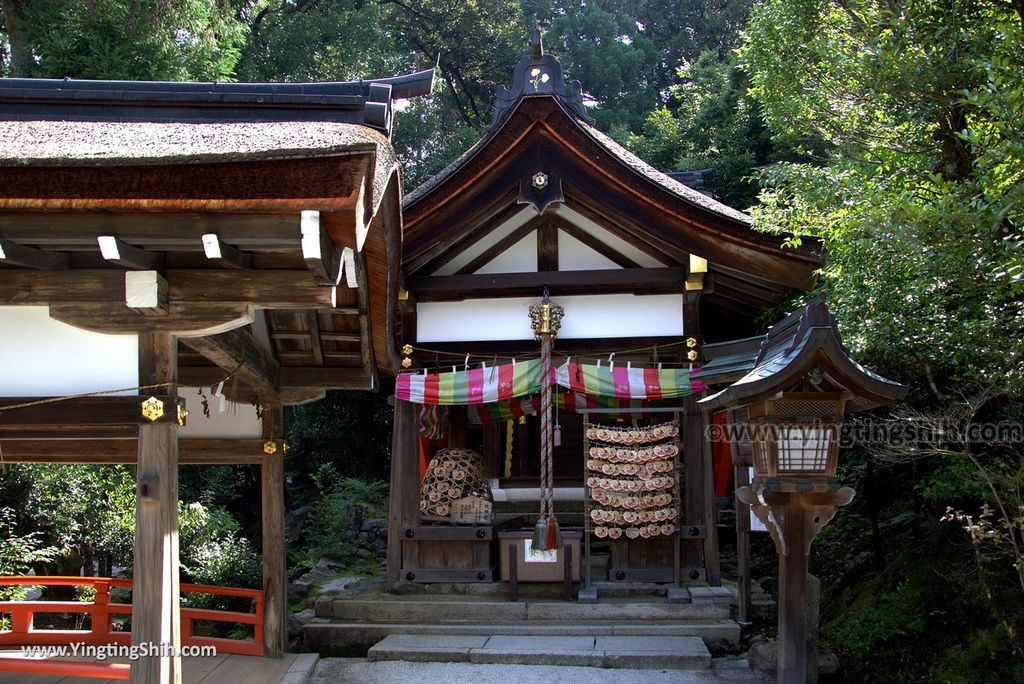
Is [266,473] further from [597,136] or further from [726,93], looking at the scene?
[726,93]

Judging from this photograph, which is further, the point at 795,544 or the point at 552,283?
the point at 552,283

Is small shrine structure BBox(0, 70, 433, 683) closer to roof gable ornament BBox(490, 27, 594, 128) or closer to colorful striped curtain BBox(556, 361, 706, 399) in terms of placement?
colorful striped curtain BBox(556, 361, 706, 399)

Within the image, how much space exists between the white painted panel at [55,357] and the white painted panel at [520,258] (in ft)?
20.1

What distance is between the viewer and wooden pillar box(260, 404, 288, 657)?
8.11m

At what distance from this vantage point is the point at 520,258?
11203mm

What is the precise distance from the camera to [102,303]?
5.37 metres

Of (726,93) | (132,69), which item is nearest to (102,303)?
(132,69)

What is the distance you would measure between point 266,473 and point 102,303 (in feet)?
11.3

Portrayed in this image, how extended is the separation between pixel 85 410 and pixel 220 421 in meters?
3.18

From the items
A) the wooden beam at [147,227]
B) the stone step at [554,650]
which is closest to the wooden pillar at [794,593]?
the stone step at [554,650]

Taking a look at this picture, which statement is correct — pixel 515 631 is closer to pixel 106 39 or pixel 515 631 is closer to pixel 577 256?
pixel 577 256

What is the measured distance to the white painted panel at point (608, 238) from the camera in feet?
36.0

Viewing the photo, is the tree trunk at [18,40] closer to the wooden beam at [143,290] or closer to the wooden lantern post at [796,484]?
the wooden beam at [143,290]

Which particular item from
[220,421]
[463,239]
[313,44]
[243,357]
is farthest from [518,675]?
[313,44]
